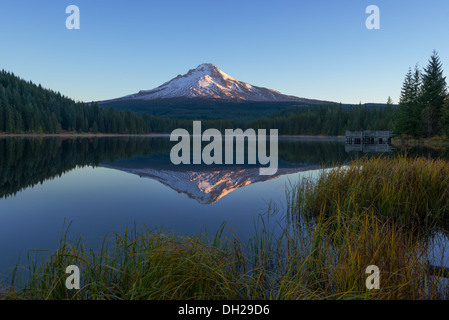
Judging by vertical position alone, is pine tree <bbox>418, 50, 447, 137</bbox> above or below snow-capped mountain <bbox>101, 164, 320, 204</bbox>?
above

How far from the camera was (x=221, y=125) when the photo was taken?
148 metres

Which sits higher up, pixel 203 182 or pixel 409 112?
pixel 409 112

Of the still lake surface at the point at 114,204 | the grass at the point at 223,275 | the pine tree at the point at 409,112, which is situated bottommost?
the still lake surface at the point at 114,204

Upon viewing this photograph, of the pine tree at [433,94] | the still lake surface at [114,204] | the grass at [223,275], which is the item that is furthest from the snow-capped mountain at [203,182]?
the pine tree at [433,94]

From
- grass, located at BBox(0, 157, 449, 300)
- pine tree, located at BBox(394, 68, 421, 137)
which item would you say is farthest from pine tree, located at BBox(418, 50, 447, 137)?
grass, located at BBox(0, 157, 449, 300)

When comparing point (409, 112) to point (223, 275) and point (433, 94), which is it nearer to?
point (433, 94)

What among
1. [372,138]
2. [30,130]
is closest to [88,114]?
[30,130]

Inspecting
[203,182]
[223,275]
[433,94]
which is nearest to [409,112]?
[433,94]

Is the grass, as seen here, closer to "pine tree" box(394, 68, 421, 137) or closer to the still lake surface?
the still lake surface

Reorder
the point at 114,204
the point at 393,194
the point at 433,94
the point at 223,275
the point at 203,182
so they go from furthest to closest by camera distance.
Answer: the point at 433,94
the point at 203,182
the point at 114,204
the point at 393,194
the point at 223,275

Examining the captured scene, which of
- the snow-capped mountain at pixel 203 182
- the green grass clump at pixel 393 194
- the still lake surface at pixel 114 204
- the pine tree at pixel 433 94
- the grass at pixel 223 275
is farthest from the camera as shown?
the pine tree at pixel 433 94

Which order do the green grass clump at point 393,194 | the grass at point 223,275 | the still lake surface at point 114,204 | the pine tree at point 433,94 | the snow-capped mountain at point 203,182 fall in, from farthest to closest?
the pine tree at point 433,94 < the snow-capped mountain at point 203,182 < the green grass clump at point 393,194 < the still lake surface at point 114,204 < the grass at point 223,275

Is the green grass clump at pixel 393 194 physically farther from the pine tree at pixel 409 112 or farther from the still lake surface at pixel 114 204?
the pine tree at pixel 409 112
